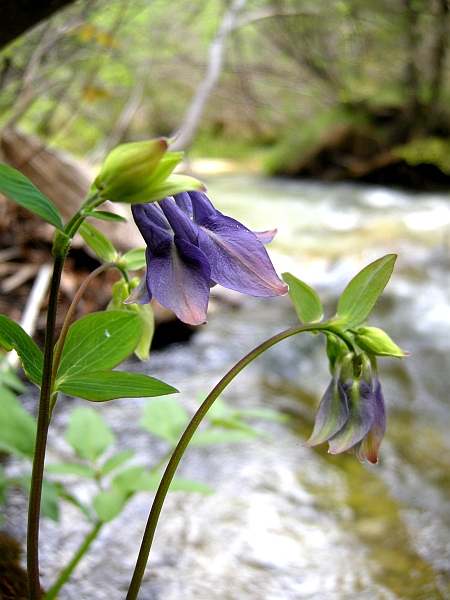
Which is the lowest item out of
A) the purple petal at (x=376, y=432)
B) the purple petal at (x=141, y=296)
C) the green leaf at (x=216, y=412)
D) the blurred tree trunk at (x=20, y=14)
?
the green leaf at (x=216, y=412)

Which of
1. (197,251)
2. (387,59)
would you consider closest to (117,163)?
(197,251)

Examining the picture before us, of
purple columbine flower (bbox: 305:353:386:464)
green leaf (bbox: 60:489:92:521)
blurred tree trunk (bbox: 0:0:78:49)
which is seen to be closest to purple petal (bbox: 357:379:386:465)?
purple columbine flower (bbox: 305:353:386:464)

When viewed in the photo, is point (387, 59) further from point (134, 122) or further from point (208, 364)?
point (208, 364)

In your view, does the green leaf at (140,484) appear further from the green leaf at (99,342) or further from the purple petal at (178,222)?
the purple petal at (178,222)

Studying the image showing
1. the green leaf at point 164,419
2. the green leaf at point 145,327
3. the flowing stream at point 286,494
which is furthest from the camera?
the flowing stream at point 286,494

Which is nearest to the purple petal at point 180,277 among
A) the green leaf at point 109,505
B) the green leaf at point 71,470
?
the green leaf at point 109,505

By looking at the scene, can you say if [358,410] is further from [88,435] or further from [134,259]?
[88,435]

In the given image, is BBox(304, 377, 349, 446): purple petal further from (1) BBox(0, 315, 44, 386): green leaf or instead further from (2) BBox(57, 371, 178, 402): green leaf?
(1) BBox(0, 315, 44, 386): green leaf
